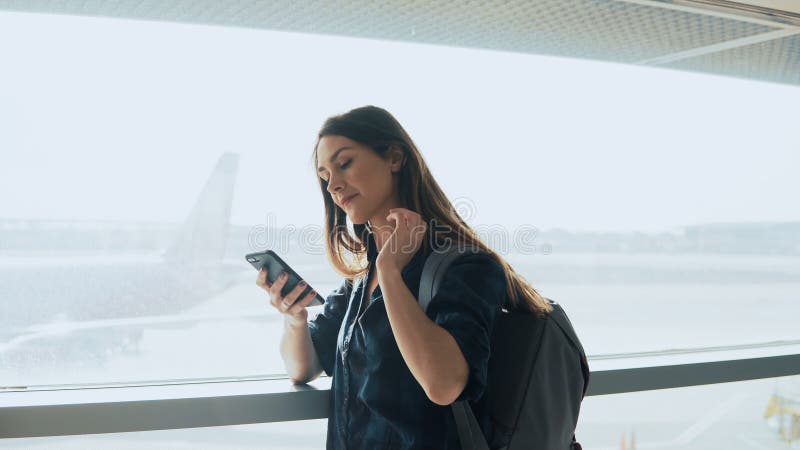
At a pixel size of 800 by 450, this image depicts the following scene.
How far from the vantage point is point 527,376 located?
128 cm

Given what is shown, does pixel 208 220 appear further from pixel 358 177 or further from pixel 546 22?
pixel 546 22

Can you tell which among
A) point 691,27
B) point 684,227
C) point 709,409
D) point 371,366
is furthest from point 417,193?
point 709,409

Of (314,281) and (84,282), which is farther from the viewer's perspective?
(314,281)

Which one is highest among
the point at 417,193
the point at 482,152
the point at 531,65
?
the point at 531,65

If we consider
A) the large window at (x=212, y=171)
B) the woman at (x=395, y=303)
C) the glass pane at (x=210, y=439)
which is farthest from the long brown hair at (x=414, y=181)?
the glass pane at (x=210, y=439)

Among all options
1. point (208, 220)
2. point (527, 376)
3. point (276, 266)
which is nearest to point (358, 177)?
point (276, 266)

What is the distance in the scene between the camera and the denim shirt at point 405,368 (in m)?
1.14

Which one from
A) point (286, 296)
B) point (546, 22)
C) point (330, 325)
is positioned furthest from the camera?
point (546, 22)

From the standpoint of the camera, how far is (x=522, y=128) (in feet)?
7.13

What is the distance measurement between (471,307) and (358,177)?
44 cm

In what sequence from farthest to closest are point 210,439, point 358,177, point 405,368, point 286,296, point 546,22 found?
point 546,22, point 210,439, point 286,296, point 358,177, point 405,368

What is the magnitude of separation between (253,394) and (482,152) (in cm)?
112

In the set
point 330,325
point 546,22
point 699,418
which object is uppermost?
point 546,22

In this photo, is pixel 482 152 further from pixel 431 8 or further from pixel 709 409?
pixel 709 409
